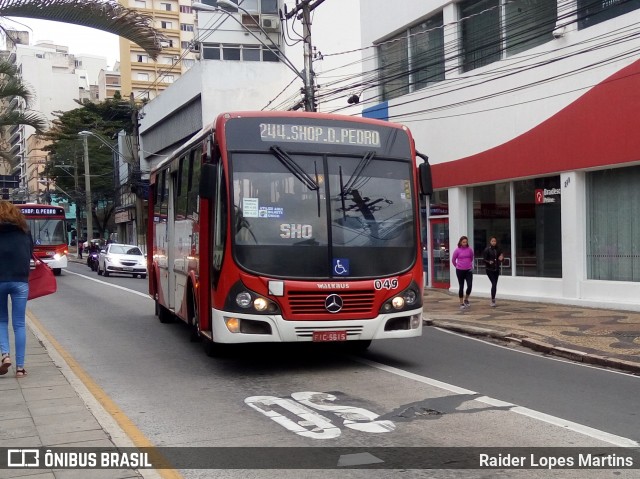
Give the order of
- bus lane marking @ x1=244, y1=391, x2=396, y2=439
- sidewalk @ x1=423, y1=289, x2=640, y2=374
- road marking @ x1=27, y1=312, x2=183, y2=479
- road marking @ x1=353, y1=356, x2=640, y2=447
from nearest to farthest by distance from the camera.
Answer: road marking @ x1=27, y1=312, x2=183, y2=479
road marking @ x1=353, y1=356, x2=640, y2=447
bus lane marking @ x1=244, y1=391, x2=396, y2=439
sidewalk @ x1=423, y1=289, x2=640, y2=374

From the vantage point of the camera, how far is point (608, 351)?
434 inches

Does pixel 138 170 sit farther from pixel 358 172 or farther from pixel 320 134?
pixel 358 172

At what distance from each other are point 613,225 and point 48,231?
2355 centimetres

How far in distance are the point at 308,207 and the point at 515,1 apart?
12105mm

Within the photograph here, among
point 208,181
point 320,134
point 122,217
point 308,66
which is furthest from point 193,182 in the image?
point 122,217

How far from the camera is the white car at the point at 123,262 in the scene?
32969 millimetres

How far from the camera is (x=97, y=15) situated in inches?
440

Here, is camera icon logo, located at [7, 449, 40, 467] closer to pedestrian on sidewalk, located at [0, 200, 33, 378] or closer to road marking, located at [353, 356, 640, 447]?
pedestrian on sidewalk, located at [0, 200, 33, 378]

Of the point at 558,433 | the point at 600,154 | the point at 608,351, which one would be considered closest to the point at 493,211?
the point at 600,154

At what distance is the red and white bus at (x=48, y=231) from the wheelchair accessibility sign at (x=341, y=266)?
986 inches

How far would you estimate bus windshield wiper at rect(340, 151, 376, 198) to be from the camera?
9234 millimetres

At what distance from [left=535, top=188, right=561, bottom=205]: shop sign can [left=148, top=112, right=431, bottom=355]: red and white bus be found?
8.96 metres

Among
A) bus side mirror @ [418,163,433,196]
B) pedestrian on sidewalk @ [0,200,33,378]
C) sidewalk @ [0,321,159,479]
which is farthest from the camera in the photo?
bus side mirror @ [418,163,433,196]

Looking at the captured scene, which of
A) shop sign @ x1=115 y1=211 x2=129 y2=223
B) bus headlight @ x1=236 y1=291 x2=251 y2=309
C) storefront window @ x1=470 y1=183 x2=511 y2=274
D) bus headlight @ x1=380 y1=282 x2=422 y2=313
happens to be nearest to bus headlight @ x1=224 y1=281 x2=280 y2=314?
bus headlight @ x1=236 y1=291 x2=251 y2=309
